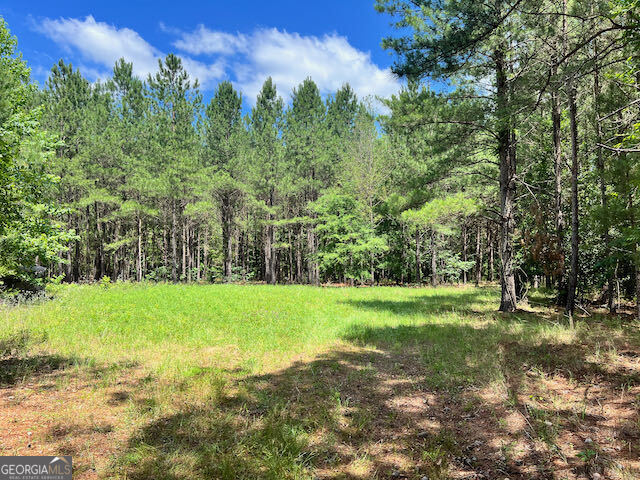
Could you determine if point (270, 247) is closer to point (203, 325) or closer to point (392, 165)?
point (392, 165)

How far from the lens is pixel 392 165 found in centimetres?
2798

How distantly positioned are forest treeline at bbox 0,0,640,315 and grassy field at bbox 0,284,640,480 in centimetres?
298

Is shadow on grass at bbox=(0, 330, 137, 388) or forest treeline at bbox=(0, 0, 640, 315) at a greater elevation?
forest treeline at bbox=(0, 0, 640, 315)

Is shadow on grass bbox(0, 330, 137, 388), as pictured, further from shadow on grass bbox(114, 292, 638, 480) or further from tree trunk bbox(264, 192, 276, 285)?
tree trunk bbox(264, 192, 276, 285)

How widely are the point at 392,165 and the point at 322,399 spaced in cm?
2544

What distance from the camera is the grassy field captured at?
3.33m

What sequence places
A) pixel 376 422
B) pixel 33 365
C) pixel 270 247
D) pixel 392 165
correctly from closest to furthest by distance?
1. pixel 376 422
2. pixel 33 365
3. pixel 392 165
4. pixel 270 247

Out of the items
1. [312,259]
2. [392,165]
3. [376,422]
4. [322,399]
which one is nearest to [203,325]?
[322,399]

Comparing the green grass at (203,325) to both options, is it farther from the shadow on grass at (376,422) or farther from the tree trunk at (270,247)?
the tree trunk at (270,247)

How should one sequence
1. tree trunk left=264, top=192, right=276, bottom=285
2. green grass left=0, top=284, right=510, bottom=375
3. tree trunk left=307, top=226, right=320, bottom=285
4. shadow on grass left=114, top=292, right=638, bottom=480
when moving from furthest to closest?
1. tree trunk left=264, top=192, right=276, bottom=285
2. tree trunk left=307, top=226, right=320, bottom=285
3. green grass left=0, top=284, right=510, bottom=375
4. shadow on grass left=114, top=292, right=638, bottom=480

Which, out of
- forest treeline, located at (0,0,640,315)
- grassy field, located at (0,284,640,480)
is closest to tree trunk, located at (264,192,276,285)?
forest treeline, located at (0,0,640,315)

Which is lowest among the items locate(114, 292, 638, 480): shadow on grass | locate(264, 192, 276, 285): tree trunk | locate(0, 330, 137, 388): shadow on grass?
locate(114, 292, 638, 480): shadow on grass

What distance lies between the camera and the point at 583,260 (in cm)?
1349

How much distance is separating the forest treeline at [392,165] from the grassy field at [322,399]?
2982mm
